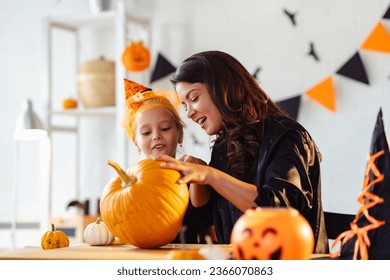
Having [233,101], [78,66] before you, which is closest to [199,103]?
[233,101]

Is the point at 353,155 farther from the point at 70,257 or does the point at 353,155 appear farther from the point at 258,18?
the point at 70,257

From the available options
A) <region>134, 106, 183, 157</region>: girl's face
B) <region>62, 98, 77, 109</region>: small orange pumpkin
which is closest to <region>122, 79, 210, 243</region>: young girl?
<region>134, 106, 183, 157</region>: girl's face

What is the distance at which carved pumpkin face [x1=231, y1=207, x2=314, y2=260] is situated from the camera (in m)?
0.82

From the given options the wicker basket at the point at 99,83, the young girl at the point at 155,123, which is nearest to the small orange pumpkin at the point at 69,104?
the wicker basket at the point at 99,83

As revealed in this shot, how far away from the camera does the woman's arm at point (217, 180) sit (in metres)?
1.33

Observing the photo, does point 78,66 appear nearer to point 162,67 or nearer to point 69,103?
point 69,103

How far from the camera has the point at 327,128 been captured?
375 cm

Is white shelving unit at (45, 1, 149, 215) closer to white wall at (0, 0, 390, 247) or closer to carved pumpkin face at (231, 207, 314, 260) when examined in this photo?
white wall at (0, 0, 390, 247)

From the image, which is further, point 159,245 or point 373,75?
point 373,75

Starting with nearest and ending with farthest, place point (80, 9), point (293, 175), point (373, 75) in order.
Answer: point (293, 175), point (373, 75), point (80, 9)

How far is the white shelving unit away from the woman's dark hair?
2.26m

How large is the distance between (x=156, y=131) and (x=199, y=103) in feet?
0.55
